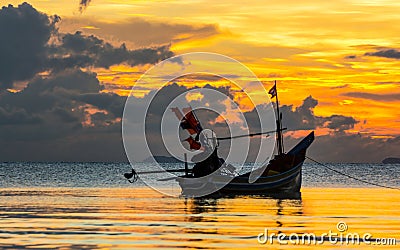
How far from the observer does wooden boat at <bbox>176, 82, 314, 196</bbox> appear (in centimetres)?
6581

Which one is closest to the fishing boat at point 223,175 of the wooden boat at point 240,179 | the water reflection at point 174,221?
the wooden boat at point 240,179

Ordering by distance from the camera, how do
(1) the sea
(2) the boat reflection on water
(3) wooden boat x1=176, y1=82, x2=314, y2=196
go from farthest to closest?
1. (3) wooden boat x1=176, y1=82, x2=314, y2=196
2. (2) the boat reflection on water
3. (1) the sea

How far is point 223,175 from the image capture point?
6588cm

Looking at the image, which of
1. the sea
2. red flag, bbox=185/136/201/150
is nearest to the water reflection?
the sea

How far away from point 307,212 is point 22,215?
16553 mm

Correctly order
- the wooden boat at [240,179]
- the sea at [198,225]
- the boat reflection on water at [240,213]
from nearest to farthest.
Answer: the sea at [198,225]
the boat reflection on water at [240,213]
the wooden boat at [240,179]

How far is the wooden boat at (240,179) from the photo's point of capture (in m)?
65.8

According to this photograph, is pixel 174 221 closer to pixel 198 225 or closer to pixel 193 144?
pixel 198 225

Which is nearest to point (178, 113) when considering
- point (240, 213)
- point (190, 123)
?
point (190, 123)

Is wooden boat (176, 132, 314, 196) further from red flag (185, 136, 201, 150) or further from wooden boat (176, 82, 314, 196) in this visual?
red flag (185, 136, 201, 150)

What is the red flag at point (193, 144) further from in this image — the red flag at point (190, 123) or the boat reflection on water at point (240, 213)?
the boat reflection on water at point (240, 213)

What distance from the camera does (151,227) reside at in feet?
125

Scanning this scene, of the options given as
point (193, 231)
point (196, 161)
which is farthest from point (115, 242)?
point (196, 161)

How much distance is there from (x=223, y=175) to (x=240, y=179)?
5.08ft
